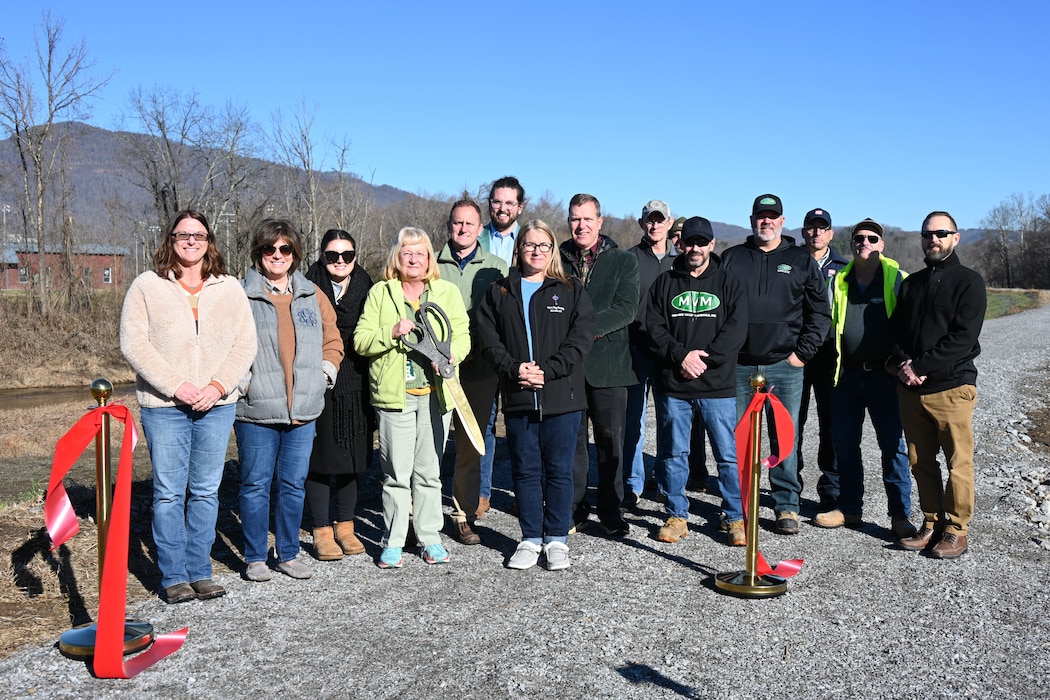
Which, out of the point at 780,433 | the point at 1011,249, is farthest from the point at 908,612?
the point at 1011,249

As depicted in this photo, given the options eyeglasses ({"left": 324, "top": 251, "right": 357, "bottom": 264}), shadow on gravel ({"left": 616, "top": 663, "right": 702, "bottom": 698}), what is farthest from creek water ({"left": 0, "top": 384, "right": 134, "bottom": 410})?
shadow on gravel ({"left": 616, "top": 663, "right": 702, "bottom": 698})

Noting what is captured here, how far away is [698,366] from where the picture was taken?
5.96 metres

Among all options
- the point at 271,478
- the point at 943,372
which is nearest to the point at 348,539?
the point at 271,478

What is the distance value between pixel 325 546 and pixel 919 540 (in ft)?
13.2

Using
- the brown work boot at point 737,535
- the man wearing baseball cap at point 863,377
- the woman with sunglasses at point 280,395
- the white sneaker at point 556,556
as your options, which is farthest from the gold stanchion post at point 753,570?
the woman with sunglasses at point 280,395

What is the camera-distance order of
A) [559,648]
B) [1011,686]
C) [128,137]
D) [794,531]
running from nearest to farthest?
[1011,686] < [559,648] < [794,531] < [128,137]

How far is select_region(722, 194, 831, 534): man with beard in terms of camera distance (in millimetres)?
6266

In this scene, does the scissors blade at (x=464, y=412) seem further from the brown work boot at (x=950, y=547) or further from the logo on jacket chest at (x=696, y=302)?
the brown work boot at (x=950, y=547)

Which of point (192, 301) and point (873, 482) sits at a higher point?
point (192, 301)

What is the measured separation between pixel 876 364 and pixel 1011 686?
9.48 feet

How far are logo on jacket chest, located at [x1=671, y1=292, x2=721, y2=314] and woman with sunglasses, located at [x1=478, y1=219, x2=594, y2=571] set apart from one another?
0.82 metres

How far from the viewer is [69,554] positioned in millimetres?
5551

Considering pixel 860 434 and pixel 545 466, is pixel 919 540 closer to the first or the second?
pixel 860 434

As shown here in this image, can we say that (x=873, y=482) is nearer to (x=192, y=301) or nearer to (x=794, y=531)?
(x=794, y=531)
